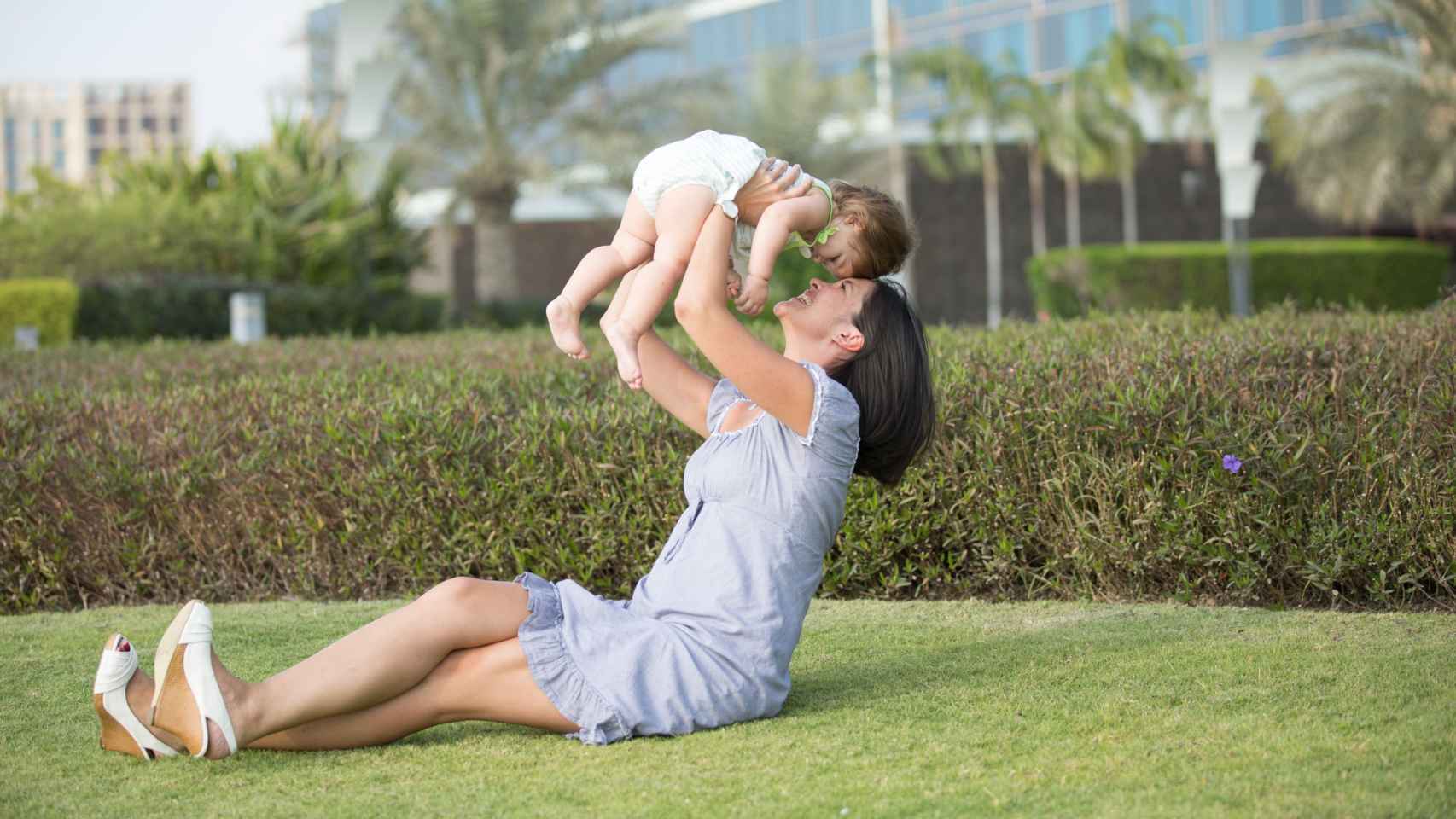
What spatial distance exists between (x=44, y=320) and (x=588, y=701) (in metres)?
15.3

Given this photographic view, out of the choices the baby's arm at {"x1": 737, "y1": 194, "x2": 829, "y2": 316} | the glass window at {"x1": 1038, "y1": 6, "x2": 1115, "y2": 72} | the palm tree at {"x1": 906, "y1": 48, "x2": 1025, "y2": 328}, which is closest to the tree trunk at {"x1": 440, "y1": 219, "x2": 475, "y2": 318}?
the palm tree at {"x1": 906, "y1": 48, "x2": 1025, "y2": 328}

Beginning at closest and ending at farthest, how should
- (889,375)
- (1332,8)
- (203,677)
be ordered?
(203,677)
(889,375)
(1332,8)

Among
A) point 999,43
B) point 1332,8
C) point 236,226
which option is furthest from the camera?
point 999,43

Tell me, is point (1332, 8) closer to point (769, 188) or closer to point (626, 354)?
point (769, 188)

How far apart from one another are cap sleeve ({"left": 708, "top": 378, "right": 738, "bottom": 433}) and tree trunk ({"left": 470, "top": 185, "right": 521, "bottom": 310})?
22338 millimetres

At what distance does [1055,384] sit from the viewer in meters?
5.09

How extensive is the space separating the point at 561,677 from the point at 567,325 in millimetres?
790

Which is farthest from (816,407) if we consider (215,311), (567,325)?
(215,311)

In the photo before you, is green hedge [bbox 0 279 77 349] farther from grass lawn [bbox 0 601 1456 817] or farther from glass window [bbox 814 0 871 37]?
glass window [bbox 814 0 871 37]

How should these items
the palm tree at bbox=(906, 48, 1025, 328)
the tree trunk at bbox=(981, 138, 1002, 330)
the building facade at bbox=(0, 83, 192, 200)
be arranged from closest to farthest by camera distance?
the palm tree at bbox=(906, 48, 1025, 328) → the tree trunk at bbox=(981, 138, 1002, 330) → the building facade at bbox=(0, 83, 192, 200)

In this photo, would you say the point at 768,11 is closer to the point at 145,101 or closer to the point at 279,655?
the point at 279,655

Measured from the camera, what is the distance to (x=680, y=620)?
10.8 feet

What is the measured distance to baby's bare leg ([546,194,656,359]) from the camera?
11.4 ft

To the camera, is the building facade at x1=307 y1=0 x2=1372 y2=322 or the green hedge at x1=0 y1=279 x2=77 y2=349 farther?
the building facade at x1=307 y1=0 x2=1372 y2=322
